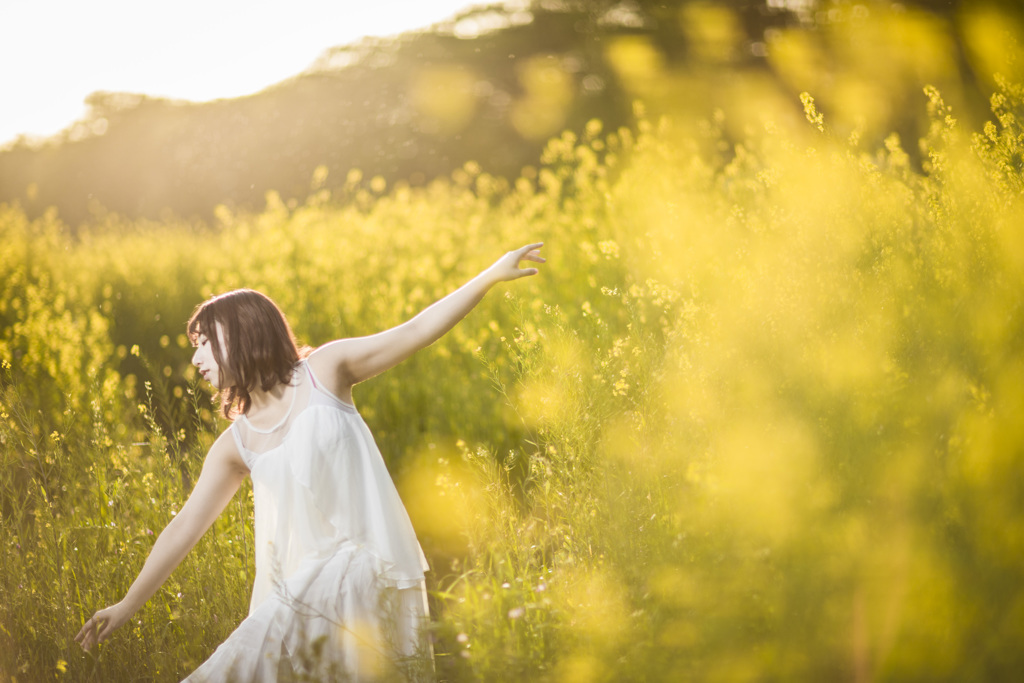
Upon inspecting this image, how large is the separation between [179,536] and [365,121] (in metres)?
13.2

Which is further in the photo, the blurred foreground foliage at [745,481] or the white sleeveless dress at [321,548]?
the white sleeveless dress at [321,548]

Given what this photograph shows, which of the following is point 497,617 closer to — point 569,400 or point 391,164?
point 569,400

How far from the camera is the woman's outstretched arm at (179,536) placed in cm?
187

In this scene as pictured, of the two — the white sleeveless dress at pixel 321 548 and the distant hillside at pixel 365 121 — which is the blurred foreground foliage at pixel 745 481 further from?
the distant hillside at pixel 365 121

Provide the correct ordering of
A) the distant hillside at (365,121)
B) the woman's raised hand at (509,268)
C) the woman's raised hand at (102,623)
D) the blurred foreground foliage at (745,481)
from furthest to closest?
the distant hillside at (365,121) < the woman's raised hand at (509,268) < the woman's raised hand at (102,623) < the blurred foreground foliage at (745,481)

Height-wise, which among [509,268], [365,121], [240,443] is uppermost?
[365,121]

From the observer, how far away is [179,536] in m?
1.90

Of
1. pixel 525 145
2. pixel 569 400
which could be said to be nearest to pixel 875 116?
pixel 569 400

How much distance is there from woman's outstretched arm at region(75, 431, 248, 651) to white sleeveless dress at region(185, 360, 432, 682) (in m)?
0.10

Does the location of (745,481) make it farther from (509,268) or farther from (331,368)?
(331,368)

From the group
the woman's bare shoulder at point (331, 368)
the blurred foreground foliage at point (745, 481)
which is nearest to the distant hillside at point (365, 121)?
the blurred foreground foliage at point (745, 481)

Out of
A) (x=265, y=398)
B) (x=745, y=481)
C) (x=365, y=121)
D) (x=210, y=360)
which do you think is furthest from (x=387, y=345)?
(x=365, y=121)

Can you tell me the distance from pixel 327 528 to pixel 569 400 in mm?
665

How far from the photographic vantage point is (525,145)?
12.0 meters
